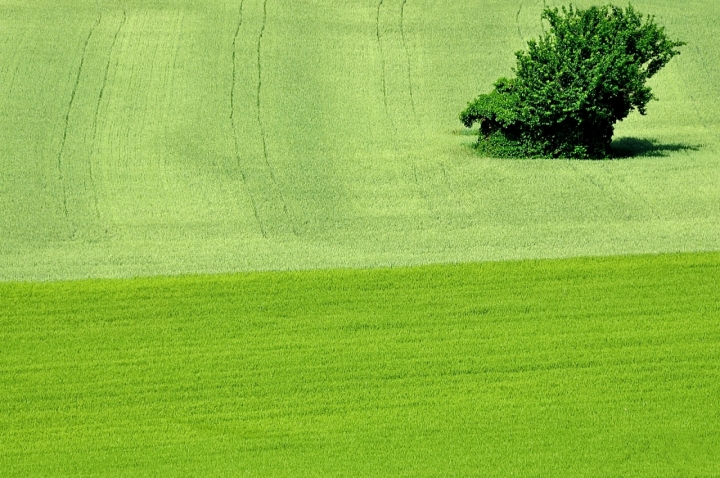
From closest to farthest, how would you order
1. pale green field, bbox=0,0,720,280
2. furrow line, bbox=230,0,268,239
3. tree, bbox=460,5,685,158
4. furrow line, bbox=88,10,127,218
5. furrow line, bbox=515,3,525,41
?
pale green field, bbox=0,0,720,280 → furrow line, bbox=230,0,268,239 → furrow line, bbox=88,10,127,218 → tree, bbox=460,5,685,158 → furrow line, bbox=515,3,525,41

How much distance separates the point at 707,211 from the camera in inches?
1244

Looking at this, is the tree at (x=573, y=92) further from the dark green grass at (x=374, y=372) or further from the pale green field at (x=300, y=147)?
the dark green grass at (x=374, y=372)

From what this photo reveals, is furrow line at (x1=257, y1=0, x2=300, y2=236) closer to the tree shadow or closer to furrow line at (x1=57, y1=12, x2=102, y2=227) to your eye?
furrow line at (x1=57, y1=12, x2=102, y2=227)

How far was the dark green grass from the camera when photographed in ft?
67.2

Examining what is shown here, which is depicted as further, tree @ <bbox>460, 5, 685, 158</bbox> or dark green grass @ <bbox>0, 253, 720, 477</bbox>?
tree @ <bbox>460, 5, 685, 158</bbox>

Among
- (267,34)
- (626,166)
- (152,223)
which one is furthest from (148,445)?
(267,34)

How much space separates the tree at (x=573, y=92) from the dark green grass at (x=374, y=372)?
9.39 meters

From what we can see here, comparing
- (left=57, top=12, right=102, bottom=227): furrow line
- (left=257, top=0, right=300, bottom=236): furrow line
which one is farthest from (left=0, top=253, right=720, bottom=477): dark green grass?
(left=57, top=12, right=102, bottom=227): furrow line

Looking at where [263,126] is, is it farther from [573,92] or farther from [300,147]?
[573,92]

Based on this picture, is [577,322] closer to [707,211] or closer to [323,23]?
[707,211]

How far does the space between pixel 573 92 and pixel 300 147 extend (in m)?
7.72

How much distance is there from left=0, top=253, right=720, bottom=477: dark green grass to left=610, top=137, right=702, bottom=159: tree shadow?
10637 mm

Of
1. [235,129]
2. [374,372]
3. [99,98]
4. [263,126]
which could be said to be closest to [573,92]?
[263,126]

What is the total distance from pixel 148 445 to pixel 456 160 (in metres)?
17.7
